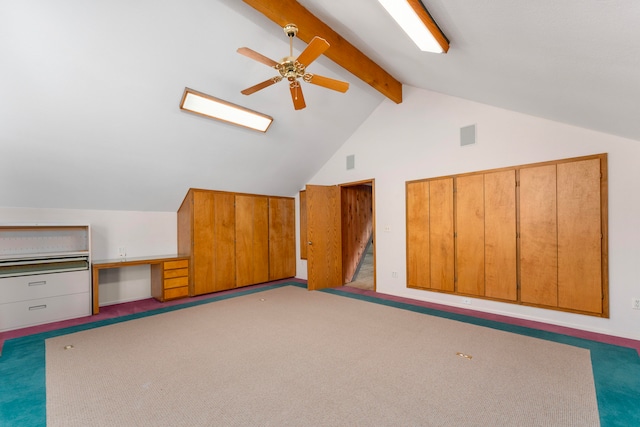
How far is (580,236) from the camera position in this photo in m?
3.58

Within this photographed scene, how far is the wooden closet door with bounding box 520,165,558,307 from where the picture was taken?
3.77m

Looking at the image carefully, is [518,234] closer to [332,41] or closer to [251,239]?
[332,41]

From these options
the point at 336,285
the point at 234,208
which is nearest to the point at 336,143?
the point at 234,208

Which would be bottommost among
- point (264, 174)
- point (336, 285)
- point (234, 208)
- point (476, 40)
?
point (336, 285)

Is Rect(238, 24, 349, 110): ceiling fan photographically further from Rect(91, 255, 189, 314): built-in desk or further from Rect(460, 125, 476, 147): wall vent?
Rect(91, 255, 189, 314): built-in desk

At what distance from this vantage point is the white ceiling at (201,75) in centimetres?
197

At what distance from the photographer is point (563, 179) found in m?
3.68

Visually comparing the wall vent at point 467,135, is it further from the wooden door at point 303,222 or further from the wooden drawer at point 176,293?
the wooden drawer at point 176,293

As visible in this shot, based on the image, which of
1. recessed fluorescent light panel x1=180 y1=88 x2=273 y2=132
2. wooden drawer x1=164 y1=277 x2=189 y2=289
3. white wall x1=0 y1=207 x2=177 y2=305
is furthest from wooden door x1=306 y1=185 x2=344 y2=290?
white wall x1=0 y1=207 x2=177 y2=305

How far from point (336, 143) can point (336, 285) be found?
9.53 feet

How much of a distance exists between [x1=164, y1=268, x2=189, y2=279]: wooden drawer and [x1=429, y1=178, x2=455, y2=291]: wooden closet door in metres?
4.19

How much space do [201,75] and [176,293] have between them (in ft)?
11.7

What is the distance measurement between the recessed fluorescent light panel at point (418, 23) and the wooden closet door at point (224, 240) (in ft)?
14.3

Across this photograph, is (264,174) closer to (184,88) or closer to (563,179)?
(184,88)
